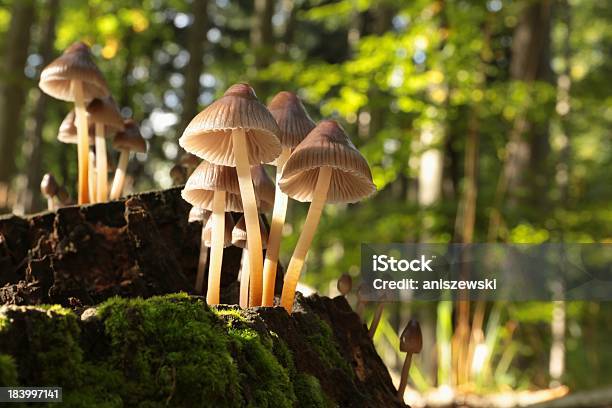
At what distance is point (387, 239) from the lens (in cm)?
791

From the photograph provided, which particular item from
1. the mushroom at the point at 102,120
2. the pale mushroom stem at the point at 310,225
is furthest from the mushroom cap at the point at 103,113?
the pale mushroom stem at the point at 310,225

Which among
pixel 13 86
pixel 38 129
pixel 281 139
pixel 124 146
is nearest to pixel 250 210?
pixel 281 139

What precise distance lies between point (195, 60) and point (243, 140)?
7.30 m

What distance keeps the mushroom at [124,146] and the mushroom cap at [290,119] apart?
5.01 feet

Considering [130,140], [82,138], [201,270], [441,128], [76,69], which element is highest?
[441,128]

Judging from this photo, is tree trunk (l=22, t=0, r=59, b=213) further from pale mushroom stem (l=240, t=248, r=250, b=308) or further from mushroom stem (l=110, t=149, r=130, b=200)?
pale mushroom stem (l=240, t=248, r=250, b=308)

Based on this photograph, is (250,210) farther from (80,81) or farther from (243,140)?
(80,81)

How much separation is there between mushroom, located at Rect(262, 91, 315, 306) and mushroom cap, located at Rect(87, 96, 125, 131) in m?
1.40

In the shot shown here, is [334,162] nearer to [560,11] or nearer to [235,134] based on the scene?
[235,134]

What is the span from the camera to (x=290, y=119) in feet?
8.05

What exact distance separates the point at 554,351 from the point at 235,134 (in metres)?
9.76

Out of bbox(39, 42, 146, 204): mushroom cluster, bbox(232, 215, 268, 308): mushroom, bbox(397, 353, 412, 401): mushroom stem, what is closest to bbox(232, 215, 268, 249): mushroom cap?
bbox(232, 215, 268, 308): mushroom

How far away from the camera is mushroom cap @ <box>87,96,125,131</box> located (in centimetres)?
352

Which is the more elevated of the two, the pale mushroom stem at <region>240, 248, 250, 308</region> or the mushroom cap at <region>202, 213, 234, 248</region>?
the mushroom cap at <region>202, 213, 234, 248</region>
